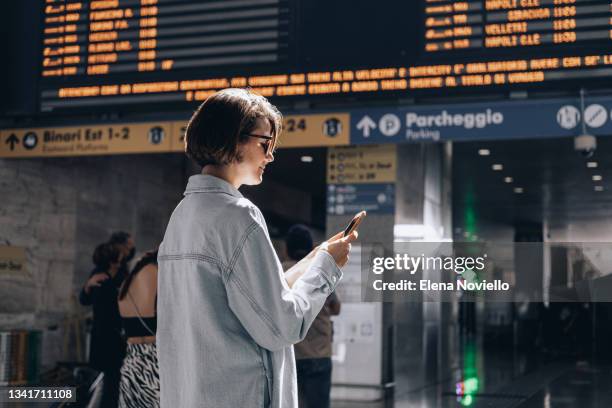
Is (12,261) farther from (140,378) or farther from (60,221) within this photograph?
(140,378)

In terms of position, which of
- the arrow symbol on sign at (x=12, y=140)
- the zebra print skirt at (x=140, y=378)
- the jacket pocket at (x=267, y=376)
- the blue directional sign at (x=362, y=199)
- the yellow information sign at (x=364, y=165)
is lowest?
the zebra print skirt at (x=140, y=378)

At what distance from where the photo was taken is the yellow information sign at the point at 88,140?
7.38 metres

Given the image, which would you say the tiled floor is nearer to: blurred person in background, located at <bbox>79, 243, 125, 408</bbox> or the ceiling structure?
the ceiling structure

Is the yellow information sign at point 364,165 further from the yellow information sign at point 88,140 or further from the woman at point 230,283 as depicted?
the woman at point 230,283

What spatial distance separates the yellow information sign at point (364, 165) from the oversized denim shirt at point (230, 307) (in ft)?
22.0

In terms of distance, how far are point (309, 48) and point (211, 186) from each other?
16.6ft

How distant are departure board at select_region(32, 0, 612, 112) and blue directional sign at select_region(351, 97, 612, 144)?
1.18 feet

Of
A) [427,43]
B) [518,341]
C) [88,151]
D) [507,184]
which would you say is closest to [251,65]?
[427,43]

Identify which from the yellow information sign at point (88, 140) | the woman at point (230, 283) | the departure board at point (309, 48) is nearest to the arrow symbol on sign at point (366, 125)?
the departure board at point (309, 48)

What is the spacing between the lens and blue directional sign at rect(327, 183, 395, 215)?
823 cm

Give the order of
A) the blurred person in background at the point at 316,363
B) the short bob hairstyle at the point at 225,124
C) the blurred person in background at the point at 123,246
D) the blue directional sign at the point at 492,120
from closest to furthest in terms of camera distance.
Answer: the short bob hairstyle at the point at 225,124
the blurred person in background at the point at 316,363
the blurred person in background at the point at 123,246
the blue directional sign at the point at 492,120

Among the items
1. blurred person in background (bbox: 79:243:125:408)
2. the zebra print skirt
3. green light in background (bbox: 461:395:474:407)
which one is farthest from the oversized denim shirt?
green light in background (bbox: 461:395:474:407)

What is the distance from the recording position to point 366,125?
699cm

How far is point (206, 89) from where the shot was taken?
6.71 m
